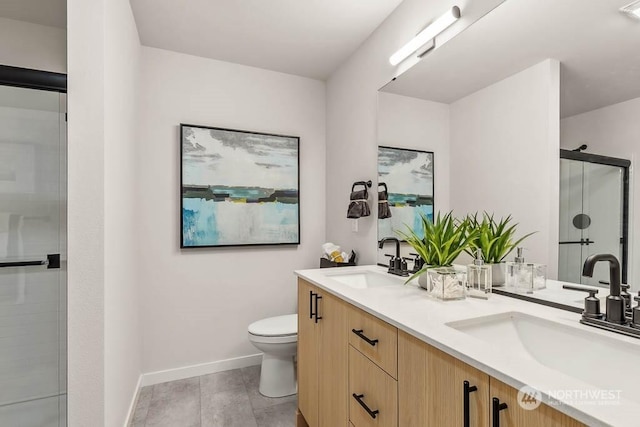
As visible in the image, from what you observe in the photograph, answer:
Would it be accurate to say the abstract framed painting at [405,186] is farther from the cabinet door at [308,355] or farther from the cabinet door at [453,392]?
the cabinet door at [453,392]

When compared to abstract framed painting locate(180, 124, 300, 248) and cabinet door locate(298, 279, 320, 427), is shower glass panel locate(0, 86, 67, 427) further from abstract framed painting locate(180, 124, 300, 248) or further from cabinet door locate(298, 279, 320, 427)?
cabinet door locate(298, 279, 320, 427)

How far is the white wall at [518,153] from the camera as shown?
4.05 ft

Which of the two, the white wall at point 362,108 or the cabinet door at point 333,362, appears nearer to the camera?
the cabinet door at point 333,362

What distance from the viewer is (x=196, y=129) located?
2500 millimetres

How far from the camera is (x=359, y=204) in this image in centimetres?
227

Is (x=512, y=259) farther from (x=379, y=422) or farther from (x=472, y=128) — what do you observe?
(x=379, y=422)

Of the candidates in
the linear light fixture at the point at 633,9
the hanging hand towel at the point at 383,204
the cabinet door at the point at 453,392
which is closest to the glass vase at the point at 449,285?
the cabinet door at the point at 453,392

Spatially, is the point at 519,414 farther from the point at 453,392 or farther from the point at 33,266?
the point at 33,266

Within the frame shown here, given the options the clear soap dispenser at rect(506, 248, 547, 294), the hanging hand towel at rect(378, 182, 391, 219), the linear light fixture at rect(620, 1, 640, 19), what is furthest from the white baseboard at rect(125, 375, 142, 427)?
the linear light fixture at rect(620, 1, 640, 19)

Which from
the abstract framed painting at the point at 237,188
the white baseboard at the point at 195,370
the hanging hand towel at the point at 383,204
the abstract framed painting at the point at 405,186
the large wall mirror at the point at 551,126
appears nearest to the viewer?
the large wall mirror at the point at 551,126

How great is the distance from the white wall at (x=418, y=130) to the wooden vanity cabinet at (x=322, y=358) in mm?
682

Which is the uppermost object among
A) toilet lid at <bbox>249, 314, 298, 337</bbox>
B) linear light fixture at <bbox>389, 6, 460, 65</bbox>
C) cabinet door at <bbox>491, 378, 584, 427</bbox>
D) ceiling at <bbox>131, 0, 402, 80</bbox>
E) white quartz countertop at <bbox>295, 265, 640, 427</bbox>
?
ceiling at <bbox>131, 0, 402, 80</bbox>

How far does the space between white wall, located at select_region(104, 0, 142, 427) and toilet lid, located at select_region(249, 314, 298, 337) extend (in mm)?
758

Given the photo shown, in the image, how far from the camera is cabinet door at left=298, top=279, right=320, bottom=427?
1.65 m
